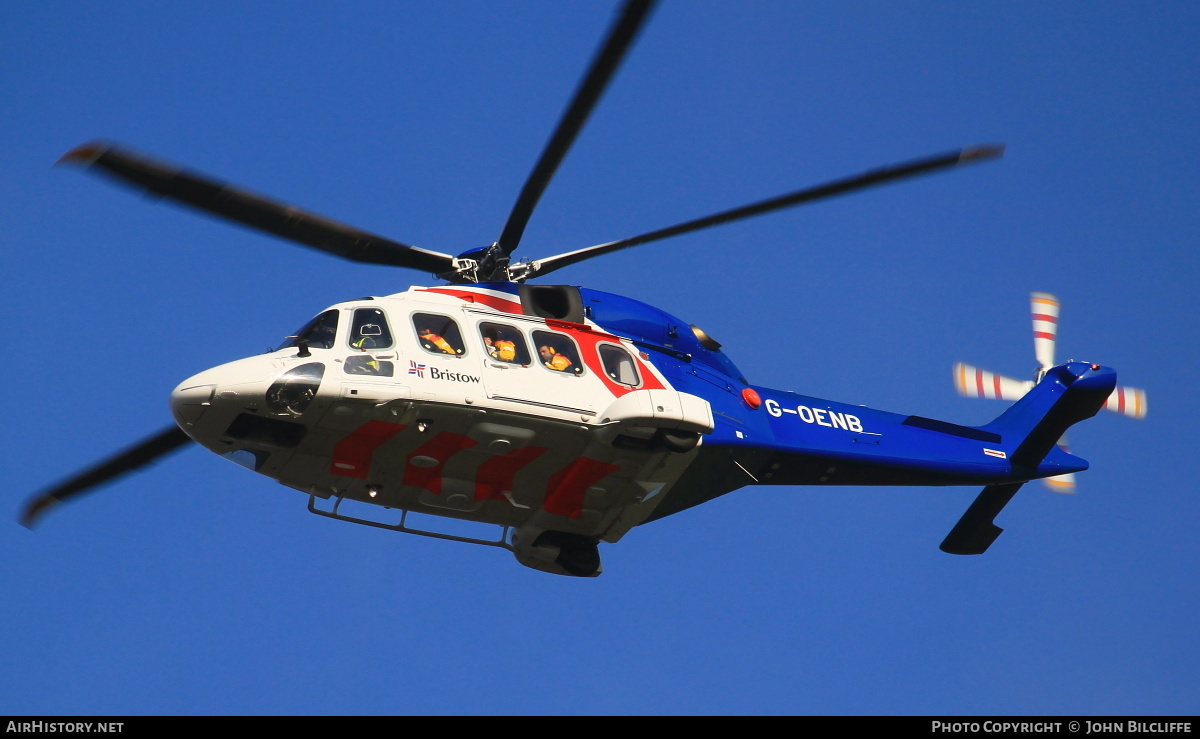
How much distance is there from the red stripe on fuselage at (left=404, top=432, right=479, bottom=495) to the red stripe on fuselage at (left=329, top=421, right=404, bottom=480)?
479 millimetres

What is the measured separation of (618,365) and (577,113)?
11.9ft

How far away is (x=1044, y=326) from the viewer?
859 inches

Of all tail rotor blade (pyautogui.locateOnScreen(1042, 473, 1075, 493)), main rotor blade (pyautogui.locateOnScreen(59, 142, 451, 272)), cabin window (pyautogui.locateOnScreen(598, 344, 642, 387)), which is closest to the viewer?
main rotor blade (pyautogui.locateOnScreen(59, 142, 451, 272))

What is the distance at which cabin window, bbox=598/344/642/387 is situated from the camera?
17297 millimetres

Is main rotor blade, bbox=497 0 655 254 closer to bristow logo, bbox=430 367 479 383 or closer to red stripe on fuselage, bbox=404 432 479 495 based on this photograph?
bristow logo, bbox=430 367 479 383

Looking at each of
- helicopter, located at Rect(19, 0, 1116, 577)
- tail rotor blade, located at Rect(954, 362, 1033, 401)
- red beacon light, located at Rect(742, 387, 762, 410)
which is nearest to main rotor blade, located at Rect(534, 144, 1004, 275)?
helicopter, located at Rect(19, 0, 1116, 577)

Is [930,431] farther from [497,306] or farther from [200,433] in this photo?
[200,433]

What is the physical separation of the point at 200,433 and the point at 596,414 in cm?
477

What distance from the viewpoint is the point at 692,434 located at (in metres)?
16.8

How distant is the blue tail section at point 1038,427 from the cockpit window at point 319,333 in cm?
1050

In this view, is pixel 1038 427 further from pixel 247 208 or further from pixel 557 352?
pixel 247 208

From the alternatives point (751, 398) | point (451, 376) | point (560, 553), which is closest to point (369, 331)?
point (451, 376)

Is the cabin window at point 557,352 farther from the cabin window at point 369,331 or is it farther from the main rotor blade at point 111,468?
the main rotor blade at point 111,468
